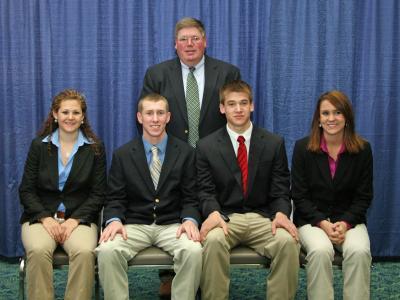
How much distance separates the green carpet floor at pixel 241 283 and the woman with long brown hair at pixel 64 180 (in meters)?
0.74

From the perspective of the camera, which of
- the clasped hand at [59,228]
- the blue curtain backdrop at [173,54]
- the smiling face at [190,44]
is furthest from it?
the blue curtain backdrop at [173,54]

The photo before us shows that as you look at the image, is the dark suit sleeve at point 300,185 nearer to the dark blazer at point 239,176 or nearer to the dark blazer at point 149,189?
the dark blazer at point 239,176

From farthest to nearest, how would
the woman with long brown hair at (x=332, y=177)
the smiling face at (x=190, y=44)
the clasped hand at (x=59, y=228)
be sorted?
the smiling face at (x=190, y=44) < the woman with long brown hair at (x=332, y=177) < the clasped hand at (x=59, y=228)

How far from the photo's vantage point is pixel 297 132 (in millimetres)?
4840

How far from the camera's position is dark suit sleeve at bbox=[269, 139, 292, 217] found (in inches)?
146

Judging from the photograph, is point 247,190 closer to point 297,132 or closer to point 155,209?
point 155,209

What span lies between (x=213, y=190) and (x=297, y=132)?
4.54 ft

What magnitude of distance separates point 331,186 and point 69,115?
172cm

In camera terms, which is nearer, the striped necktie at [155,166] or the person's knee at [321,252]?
the person's knee at [321,252]

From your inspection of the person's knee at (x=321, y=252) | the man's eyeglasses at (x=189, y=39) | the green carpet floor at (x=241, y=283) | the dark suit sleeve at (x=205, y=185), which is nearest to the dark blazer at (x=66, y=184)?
the dark suit sleeve at (x=205, y=185)

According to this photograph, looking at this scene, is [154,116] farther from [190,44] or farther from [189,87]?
[190,44]

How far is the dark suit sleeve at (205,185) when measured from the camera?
363 cm

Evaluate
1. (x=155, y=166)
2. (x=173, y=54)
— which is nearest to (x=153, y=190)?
(x=155, y=166)

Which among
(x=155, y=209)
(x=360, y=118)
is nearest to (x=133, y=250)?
(x=155, y=209)
